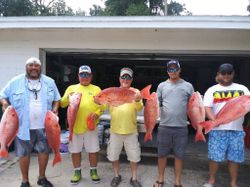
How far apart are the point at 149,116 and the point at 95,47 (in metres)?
2.96

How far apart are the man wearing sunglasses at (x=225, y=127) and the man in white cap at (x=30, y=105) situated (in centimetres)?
220

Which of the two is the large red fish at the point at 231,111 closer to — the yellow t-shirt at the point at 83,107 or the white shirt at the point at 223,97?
the white shirt at the point at 223,97

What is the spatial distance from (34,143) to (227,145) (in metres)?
2.67

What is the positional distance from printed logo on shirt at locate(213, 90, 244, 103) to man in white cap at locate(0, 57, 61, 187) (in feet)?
7.31

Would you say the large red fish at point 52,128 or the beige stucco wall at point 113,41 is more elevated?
the beige stucco wall at point 113,41

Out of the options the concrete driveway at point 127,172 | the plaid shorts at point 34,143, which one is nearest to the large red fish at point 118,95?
the plaid shorts at point 34,143

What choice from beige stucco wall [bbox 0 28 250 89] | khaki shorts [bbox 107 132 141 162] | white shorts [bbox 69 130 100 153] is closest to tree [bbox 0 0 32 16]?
beige stucco wall [bbox 0 28 250 89]

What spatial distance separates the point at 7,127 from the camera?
421 cm

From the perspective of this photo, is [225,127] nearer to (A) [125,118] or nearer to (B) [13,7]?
(A) [125,118]

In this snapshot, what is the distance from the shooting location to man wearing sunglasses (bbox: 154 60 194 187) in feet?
14.9

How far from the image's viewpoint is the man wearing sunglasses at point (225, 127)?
448 cm

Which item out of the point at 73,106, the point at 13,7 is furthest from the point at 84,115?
the point at 13,7

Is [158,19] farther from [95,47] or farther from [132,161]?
[132,161]

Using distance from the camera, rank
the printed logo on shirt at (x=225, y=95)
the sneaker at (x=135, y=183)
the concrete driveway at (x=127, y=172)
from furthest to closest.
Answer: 1. the concrete driveway at (x=127, y=172)
2. the sneaker at (x=135, y=183)
3. the printed logo on shirt at (x=225, y=95)
